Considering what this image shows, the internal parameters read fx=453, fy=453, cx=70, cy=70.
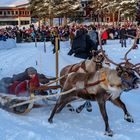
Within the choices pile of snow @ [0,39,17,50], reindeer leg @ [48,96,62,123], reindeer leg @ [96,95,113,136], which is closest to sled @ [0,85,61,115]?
reindeer leg @ [48,96,62,123]

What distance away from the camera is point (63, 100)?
8586mm

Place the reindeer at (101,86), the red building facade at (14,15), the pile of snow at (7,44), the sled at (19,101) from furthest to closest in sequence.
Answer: the red building facade at (14,15), the pile of snow at (7,44), the sled at (19,101), the reindeer at (101,86)

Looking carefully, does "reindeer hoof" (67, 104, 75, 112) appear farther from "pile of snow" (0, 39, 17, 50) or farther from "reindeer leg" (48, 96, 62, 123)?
"pile of snow" (0, 39, 17, 50)

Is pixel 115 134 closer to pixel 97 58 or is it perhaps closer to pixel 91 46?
pixel 97 58

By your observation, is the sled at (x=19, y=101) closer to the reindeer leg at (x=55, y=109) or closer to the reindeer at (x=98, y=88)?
the reindeer leg at (x=55, y=109)

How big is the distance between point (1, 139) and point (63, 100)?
185 centimetres

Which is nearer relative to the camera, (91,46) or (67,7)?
(91,46)

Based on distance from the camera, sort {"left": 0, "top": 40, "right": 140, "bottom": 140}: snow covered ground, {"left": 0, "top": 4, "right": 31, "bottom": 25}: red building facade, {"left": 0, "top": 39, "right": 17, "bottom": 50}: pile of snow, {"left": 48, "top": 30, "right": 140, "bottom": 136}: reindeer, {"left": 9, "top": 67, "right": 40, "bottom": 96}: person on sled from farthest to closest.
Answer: {"left": 0, "top": 4, "right": 31, "bottom": 25}: red building facade
{"left": 0, "top": 39, "right": 17, "bottom": 50}: pile of snow
{"left": 9, "top": 67, "right": 40, "bottom": 96}: person on sled
{"left": 48, "top": 30, "right": 140, "bottom": 136}: reindeer
{"left": 0, "top": 40, "right": 140, "bottom": 140}: snow covered ground

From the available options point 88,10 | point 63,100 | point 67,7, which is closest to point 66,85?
point 63,100

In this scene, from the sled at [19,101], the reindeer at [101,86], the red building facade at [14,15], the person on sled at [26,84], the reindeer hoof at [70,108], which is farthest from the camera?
the red building facade at [14,15]

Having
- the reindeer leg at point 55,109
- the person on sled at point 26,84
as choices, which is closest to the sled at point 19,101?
the person on sled at point 26,84

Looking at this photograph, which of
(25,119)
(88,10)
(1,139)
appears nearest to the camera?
(1,139)

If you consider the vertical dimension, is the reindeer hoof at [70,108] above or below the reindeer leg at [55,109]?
below

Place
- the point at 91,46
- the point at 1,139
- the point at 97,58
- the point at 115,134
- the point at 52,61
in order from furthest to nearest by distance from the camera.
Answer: the point at 52,61
the point at 91,46
the point at 97,58
the point at 115,134
the point at 1,139
